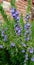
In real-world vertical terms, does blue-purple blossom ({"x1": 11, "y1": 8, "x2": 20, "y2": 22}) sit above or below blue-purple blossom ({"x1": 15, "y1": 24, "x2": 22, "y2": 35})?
above

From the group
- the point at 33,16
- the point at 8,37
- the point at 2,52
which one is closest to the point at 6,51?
the point at 2,52

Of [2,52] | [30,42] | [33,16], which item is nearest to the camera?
[30,42]

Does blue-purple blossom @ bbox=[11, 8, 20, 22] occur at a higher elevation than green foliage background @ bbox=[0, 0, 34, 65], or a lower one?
higher

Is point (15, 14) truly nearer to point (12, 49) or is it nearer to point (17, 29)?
point (17, 29)

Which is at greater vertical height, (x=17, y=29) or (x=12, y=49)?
(x=17, y=29)

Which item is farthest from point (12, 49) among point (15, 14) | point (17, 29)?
point (15, 14)

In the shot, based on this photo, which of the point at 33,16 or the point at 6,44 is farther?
the point at 33,16

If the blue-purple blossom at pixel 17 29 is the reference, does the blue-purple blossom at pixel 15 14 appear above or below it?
above

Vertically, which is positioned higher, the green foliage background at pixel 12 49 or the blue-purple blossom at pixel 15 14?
the blue-purple blossom at pixel 15 14

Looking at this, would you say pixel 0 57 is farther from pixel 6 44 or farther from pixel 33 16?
pixel 33 16

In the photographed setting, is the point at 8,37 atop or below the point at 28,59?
atop

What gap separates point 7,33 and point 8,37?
1.2 inches

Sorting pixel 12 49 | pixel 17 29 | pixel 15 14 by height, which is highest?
pixel 15 14

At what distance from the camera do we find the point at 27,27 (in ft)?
5.88
